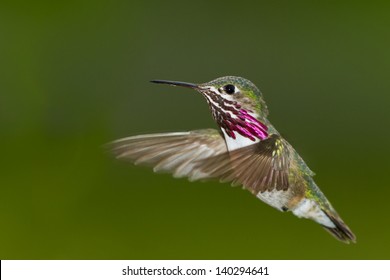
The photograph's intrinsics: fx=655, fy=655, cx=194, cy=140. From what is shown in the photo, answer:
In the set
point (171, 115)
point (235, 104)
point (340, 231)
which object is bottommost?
point (340, 231)

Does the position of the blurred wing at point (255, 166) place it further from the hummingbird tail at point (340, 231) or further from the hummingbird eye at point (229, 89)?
the hummingbird tail at point (340, 231)

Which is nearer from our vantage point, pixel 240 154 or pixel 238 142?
pixel 240 154

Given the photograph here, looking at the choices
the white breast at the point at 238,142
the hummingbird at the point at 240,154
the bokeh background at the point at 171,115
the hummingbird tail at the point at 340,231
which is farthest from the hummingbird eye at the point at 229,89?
the bokeh background at the point at 171,115

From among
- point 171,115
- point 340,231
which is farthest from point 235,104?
point 171,115

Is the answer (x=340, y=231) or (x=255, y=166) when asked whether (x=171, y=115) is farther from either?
(x=255, y=166)

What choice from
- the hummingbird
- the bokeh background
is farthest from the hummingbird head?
the bokeh background

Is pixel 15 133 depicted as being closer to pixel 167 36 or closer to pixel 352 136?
pixel 167 36
